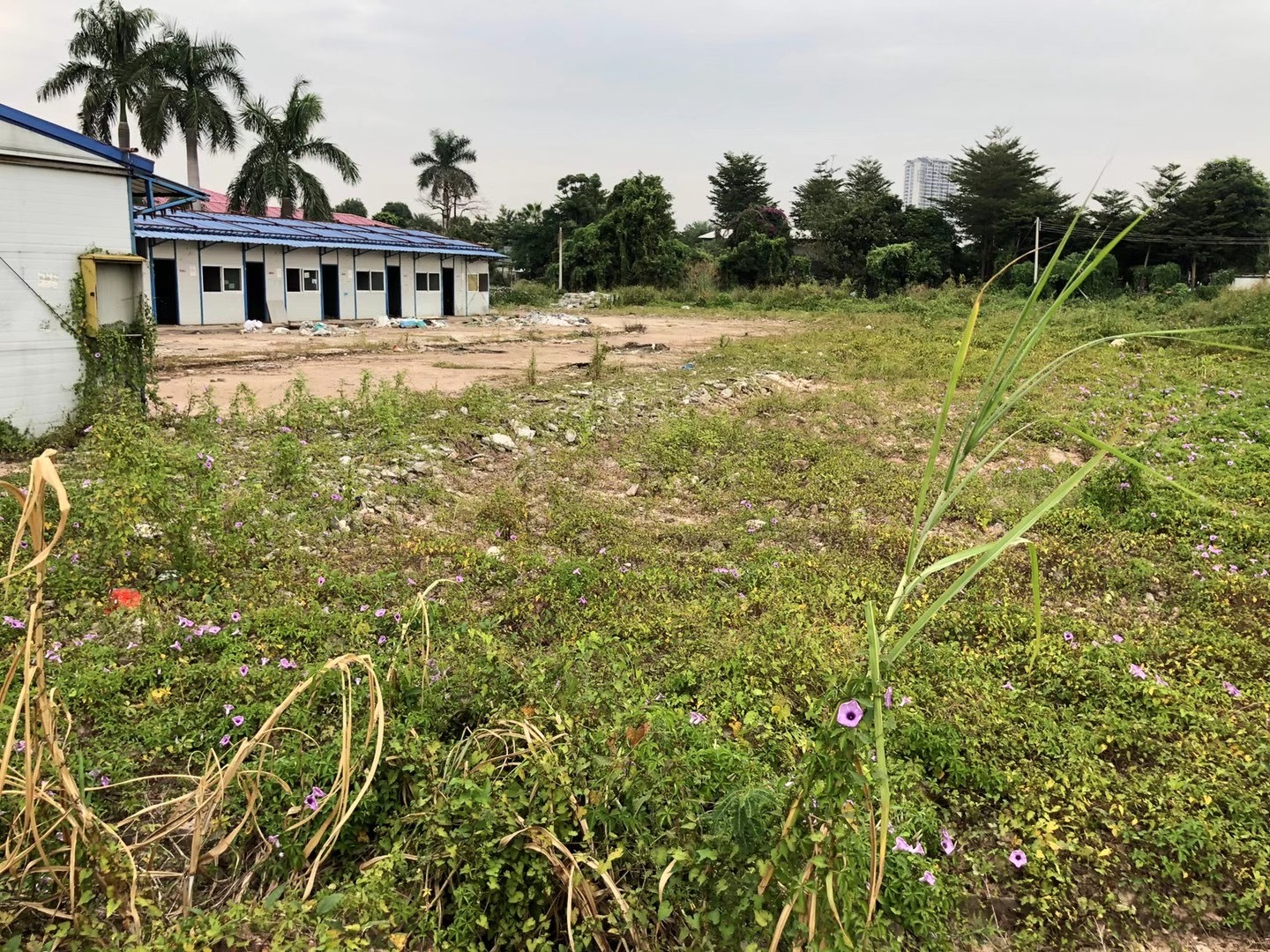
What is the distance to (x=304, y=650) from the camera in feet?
11.3

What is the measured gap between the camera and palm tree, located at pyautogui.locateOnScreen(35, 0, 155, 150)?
25.1 metres

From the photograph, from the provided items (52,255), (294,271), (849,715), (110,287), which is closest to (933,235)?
(294,271)

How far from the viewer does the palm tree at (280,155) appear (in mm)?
26531

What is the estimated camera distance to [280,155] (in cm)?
2678

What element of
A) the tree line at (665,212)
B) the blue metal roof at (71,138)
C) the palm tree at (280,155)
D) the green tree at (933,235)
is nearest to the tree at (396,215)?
the tree line at (665,212)

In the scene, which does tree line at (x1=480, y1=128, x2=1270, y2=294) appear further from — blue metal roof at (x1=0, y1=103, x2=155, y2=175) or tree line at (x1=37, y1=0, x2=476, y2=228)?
blue metal roof at (x1=0, y1=103, x2=155, y2=175)

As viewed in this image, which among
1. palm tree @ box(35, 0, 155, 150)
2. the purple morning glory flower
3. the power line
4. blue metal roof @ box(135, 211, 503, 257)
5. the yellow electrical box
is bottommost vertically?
the purple morning glory flower

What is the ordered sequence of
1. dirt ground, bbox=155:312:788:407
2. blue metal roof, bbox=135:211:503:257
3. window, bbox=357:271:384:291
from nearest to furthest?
dirt ground, bbox=155:312:788:407
blue metal roof, bbox=135:211:503:257
window, bbox=357:271:384:291

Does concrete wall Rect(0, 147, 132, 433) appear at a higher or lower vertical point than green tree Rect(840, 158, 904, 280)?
lower

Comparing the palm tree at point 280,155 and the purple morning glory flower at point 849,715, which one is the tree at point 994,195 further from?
the purple morning glory flower at point 849,715

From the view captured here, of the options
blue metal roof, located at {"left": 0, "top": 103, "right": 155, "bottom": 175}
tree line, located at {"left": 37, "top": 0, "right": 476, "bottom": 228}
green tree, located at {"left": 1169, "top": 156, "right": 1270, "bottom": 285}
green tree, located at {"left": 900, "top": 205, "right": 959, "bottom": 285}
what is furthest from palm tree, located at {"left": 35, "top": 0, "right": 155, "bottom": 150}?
green tree, located at {"left": 1169, "top": 156, "right": 1270, "bottom": 285}

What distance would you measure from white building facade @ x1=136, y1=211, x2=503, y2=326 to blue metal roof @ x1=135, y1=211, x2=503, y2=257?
1.3 inches

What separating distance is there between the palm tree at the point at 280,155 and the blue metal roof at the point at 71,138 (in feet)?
68.3

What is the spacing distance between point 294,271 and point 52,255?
609 inches
